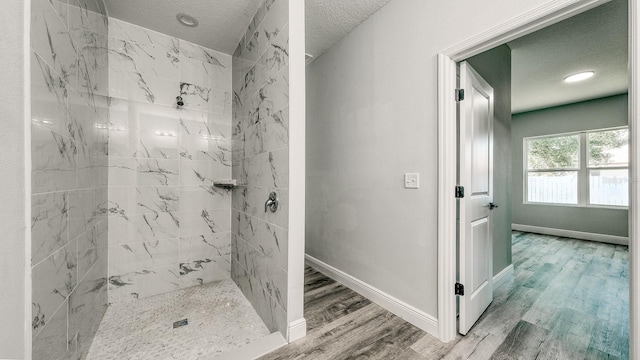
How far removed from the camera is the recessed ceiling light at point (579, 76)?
10.6ft

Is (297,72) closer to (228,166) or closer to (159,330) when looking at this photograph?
(228,166)

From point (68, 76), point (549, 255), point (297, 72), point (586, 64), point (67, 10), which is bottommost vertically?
point (549, 255)

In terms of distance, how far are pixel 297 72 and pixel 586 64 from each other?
3.99 m

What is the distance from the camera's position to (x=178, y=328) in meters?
1.77

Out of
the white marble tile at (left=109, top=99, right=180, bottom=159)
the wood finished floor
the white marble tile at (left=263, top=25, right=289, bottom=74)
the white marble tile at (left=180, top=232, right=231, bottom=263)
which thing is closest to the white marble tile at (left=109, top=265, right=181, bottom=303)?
the white marble tile at (left=180, top=232, right=231, bottom=263)

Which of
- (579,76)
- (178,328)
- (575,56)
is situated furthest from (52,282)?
(579,76)

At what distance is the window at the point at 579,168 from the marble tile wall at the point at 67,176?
729cm

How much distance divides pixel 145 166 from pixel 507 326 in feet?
11.3

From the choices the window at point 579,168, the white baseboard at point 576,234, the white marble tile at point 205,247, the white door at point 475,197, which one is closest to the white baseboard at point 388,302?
the white door at point 475,197

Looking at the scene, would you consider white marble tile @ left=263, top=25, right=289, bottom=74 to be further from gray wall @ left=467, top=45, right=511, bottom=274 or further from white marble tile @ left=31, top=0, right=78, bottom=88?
gray wall @ left=467, top=45, right=511, bottom=274

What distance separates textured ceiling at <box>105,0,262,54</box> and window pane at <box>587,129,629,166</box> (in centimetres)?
636

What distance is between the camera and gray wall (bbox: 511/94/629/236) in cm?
415

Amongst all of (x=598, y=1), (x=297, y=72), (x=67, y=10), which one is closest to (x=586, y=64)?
(x=598, y=1)

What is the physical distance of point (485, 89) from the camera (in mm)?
1975
